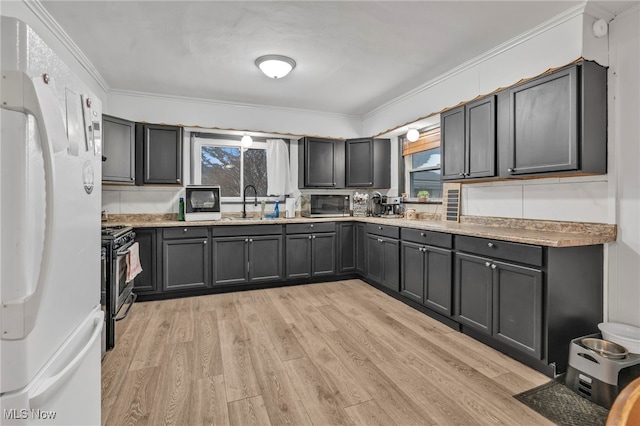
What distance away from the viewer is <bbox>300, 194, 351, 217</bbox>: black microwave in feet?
15.9

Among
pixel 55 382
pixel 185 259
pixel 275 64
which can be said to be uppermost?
pixel 275 64

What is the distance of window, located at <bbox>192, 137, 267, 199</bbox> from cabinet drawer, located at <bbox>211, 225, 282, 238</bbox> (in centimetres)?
80

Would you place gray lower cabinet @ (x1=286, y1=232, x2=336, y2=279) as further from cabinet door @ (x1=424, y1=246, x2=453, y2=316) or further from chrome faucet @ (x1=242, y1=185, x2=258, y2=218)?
cabinet door @ (x1=424, y1=246, x2=453, y2=316)

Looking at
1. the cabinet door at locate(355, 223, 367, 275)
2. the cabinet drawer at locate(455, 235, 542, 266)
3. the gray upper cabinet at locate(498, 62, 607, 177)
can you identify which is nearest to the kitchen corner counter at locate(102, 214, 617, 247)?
the cabinet drawer at locate(455, 235, 542, 266)

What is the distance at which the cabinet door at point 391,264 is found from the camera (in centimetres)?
368

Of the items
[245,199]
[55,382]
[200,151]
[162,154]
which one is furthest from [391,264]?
[55,382]

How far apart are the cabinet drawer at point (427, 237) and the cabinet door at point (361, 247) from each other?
0.89 metres

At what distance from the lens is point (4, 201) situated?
747 millimetres

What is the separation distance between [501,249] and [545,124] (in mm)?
1017

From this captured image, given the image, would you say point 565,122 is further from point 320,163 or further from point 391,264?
point 320,163

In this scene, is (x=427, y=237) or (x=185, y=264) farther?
(x=185, y=264)

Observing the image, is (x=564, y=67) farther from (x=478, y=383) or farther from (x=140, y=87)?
(x=140, y=87)

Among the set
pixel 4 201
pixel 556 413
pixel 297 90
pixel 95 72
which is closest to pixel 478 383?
pixel 556 413

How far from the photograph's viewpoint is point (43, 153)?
797 mm
